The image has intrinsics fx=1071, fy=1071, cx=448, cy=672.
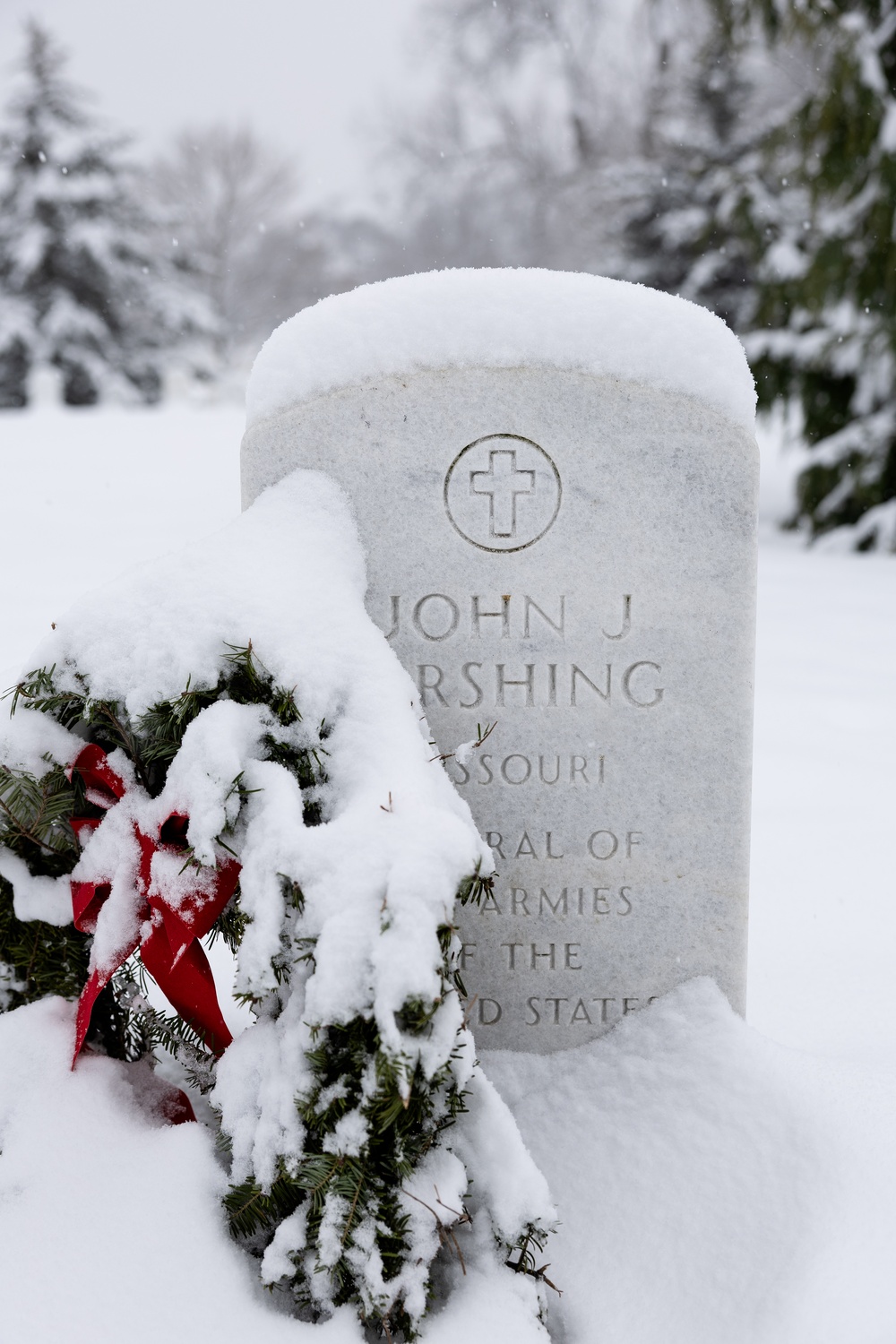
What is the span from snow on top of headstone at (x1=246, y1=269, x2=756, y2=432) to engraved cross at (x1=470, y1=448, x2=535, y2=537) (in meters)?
0.16

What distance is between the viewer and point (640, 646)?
1944mm

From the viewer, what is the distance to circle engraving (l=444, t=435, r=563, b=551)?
6.20ft

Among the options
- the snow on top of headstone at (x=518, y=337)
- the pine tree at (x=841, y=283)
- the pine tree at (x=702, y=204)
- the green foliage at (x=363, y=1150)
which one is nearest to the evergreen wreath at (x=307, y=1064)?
the green foliage at (x=363, y=1150)

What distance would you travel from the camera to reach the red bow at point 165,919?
4.78 ft

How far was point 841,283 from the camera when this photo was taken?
7.22m

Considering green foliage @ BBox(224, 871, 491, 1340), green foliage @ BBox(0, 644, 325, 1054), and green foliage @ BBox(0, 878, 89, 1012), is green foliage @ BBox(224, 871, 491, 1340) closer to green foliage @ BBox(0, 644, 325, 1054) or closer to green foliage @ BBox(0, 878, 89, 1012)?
green foliage @ BBox(0, 644, 325, 1054)

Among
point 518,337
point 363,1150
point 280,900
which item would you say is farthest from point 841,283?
point 363,1150

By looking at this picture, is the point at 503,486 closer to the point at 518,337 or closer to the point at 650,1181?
the point at 518,337

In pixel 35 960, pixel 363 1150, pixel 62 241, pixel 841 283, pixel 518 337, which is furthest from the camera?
pixel 62 241

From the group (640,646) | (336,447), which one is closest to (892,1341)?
(640,646)

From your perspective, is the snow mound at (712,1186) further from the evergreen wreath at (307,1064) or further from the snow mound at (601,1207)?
the evergreen wreath at (307,1064)

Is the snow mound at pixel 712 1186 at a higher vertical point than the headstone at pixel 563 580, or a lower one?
lower

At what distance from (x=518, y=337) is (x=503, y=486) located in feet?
0.83

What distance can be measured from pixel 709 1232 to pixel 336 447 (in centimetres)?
139
